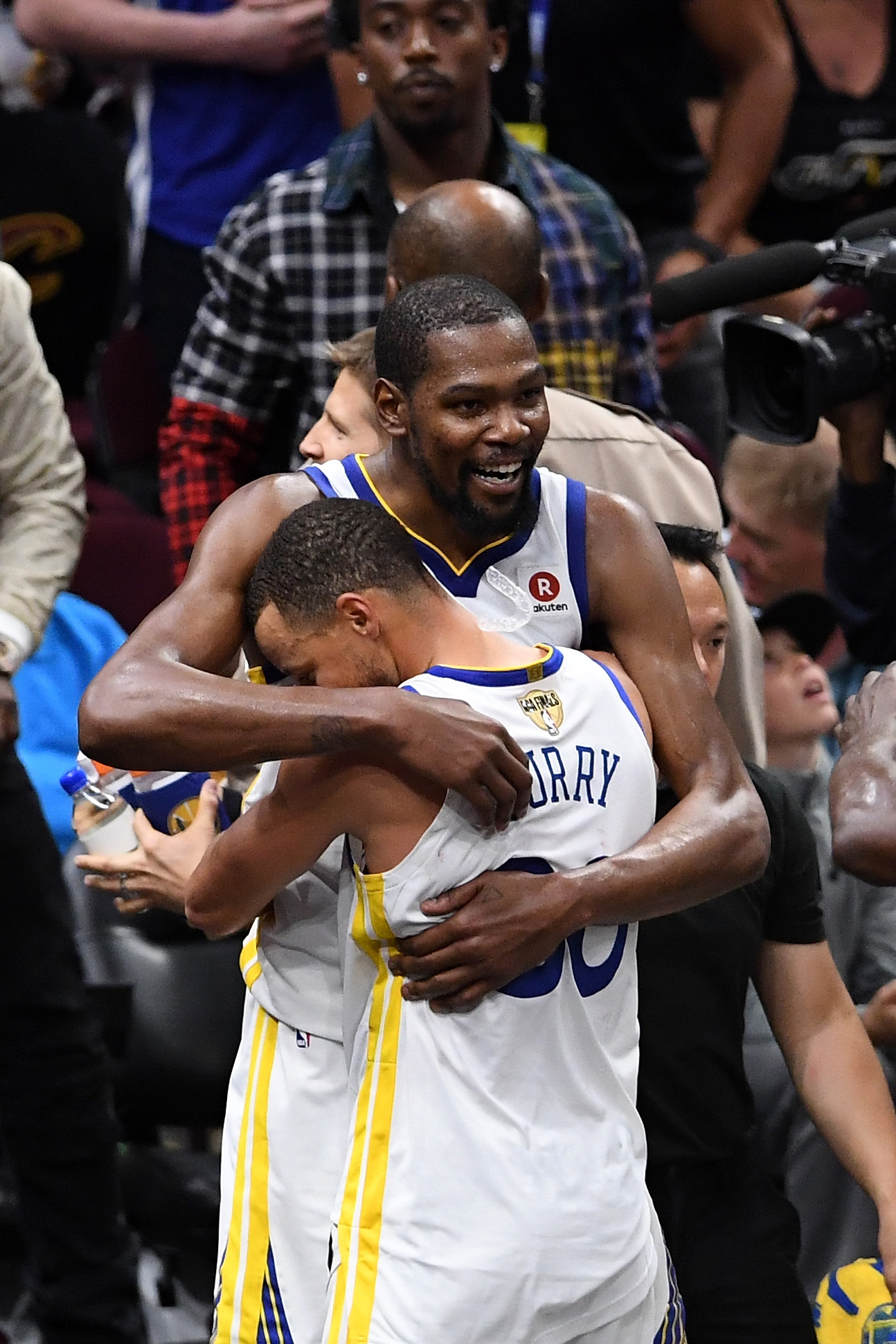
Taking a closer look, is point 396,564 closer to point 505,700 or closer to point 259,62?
point 505,700

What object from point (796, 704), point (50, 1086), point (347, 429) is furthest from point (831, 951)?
point (50, 1086)

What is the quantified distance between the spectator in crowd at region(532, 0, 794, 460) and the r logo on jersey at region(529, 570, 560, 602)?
8.41 feet

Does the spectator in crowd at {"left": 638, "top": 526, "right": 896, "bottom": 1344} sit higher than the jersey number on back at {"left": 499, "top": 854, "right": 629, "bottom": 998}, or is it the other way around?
the jersey number on back at {"left": 499, "top": 854, "right": 629, "bottom": 998}

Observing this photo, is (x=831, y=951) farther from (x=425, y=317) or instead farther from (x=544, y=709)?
(x=425, y=317)

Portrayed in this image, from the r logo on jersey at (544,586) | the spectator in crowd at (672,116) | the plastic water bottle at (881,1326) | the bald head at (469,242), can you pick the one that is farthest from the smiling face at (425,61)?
the plastic water bottle at (881,1326)

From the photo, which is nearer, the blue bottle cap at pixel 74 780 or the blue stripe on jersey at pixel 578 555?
the blue stripe on jersey at pixel 578 555

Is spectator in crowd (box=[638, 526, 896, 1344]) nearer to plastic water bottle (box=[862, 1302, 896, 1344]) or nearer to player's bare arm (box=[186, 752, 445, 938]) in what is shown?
plastic water bottle (box=[862, 1302, 896, 1344])

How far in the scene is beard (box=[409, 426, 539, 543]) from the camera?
2.36 metres

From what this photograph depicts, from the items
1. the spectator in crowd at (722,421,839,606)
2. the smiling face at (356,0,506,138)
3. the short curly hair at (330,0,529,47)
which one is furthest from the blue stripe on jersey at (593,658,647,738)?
the spectator in crowd at (722,421,839,606)

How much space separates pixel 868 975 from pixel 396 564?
1.62 m

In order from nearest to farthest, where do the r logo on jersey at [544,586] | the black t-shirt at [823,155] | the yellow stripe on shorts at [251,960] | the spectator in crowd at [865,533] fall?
the r logo on jersey at [544,586], the yellow stripe on shorts at [251,960], the spectator in crowd at [865,533], the black t-shirt at [823,155]

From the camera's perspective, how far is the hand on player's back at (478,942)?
7.04ft

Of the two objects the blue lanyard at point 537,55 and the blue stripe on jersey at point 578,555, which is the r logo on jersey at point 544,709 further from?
the blue lanyard at point 537,55

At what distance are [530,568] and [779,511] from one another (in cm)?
224
